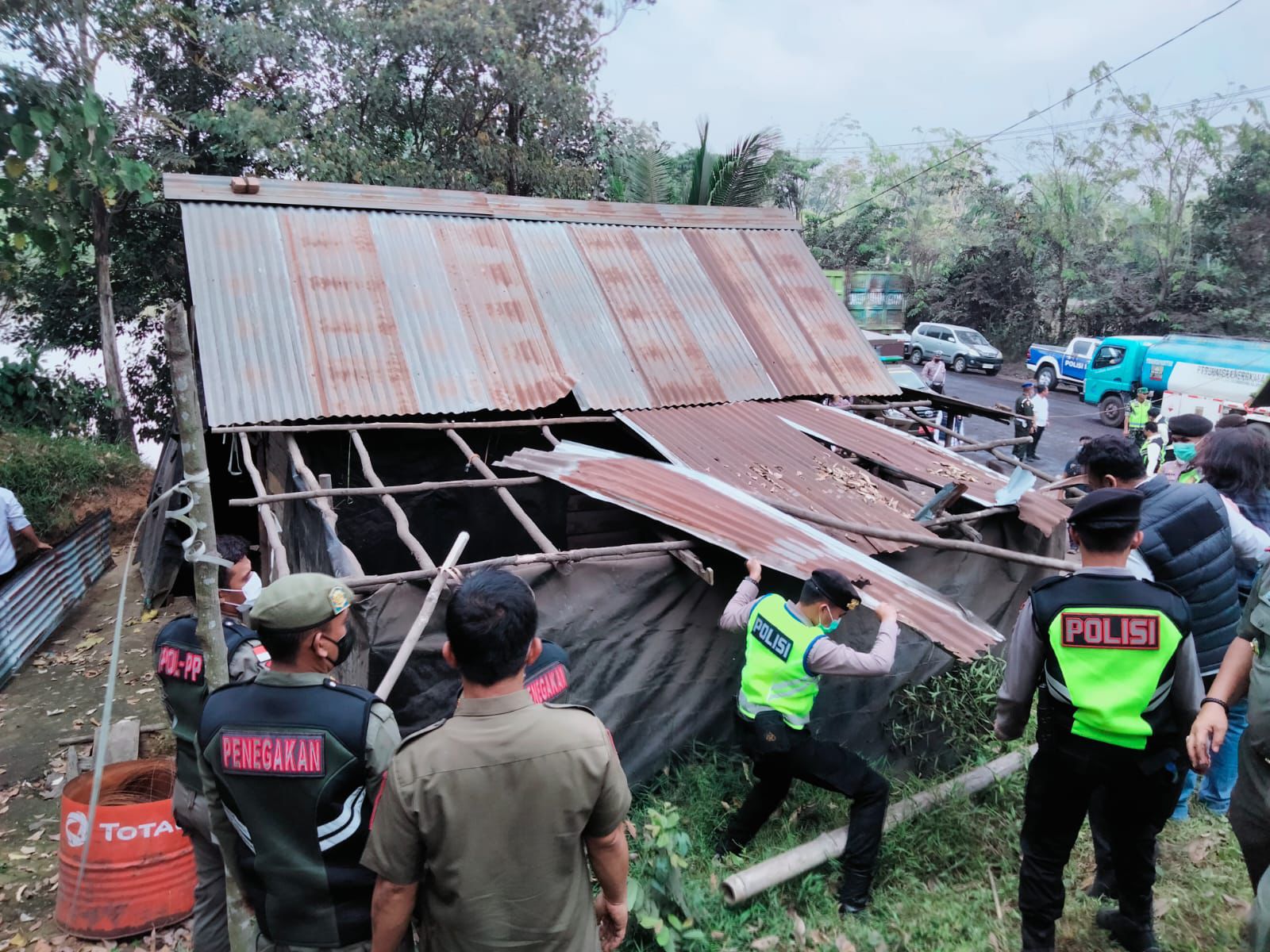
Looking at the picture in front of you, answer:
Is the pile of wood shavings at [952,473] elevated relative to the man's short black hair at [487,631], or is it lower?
lower

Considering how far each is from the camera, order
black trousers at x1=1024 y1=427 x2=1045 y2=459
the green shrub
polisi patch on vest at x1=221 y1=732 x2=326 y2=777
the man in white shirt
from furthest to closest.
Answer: black trousers at x1=1024 y1=427 x2=1045 y2=459, the green shrub, the man in white shirt, polisi patch on vest at x1=221 y1=732 x2=326 y2=777

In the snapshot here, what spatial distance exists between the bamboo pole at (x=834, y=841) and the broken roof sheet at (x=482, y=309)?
3925mm

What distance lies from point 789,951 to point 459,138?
14931mm

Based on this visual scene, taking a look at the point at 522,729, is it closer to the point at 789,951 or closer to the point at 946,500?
the point at 789,951

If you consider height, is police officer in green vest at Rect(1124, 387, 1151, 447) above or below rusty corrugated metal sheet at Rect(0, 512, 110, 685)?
above

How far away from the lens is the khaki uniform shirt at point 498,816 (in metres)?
2.05

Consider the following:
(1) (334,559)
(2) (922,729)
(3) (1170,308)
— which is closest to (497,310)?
(1) (334,559)

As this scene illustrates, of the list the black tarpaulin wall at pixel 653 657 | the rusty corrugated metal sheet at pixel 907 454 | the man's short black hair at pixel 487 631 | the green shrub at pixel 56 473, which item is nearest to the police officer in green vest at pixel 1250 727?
the black tarpaulin wall at pixel 653 657

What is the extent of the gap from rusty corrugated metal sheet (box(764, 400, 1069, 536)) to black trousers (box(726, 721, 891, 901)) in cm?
222

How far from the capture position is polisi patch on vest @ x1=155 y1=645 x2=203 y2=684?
10.2ft

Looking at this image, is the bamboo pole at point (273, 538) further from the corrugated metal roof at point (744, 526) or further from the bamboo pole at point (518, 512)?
the corrugated metal roof at point (744, 526)

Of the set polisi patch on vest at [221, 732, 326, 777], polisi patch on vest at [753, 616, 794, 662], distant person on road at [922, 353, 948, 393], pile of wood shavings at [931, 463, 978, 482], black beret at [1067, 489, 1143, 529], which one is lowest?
distant person on road at [922, 353, 948, 393]

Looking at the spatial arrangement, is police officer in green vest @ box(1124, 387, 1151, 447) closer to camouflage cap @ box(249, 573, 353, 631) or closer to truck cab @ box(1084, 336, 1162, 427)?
truck cab @ box(1084, 336, 1162, 427)

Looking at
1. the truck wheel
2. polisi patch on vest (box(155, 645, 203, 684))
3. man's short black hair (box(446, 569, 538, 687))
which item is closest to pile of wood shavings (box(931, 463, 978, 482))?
man's short black hair (box(446, 569, 538, 687))
